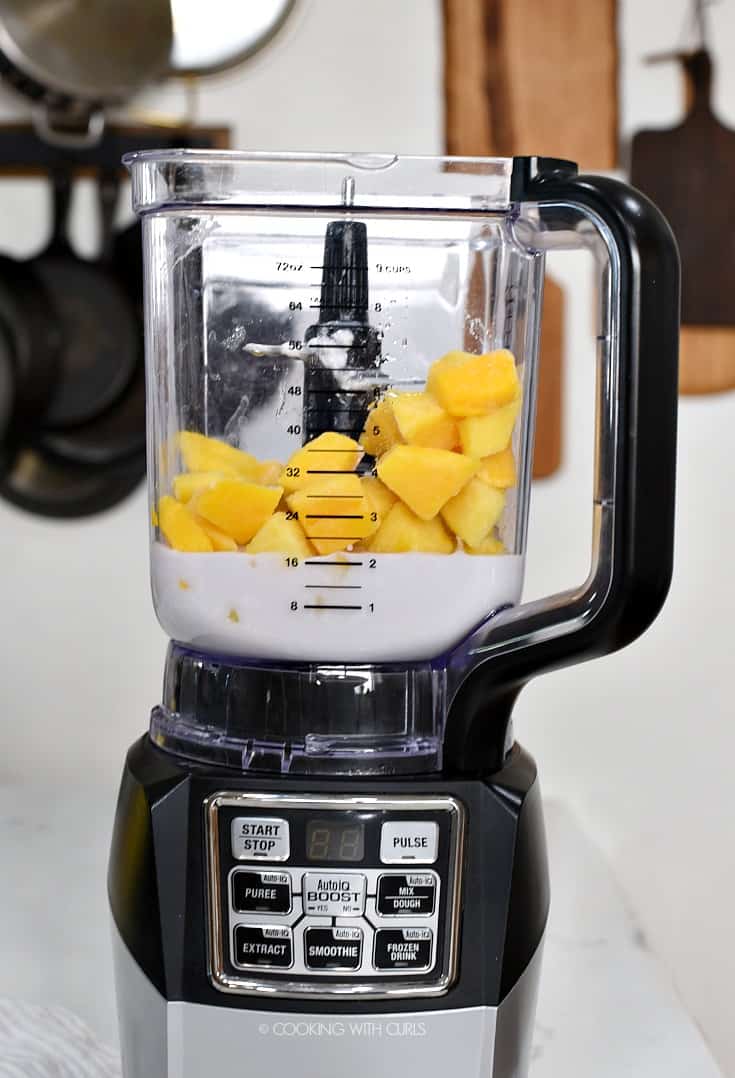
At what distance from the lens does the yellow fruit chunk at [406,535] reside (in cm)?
52

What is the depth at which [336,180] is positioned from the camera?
0.52 metres

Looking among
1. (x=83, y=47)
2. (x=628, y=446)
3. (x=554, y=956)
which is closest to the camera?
(x=628, y=446)

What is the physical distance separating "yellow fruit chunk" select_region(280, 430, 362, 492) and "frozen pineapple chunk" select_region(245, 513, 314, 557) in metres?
0.02

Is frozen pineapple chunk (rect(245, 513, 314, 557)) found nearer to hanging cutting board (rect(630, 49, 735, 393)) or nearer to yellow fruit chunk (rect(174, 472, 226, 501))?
yellow fruit chunk (rect(174, 472, 226, 501))

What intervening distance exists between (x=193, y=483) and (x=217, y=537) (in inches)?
1.1

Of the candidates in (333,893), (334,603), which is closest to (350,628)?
(334,603)

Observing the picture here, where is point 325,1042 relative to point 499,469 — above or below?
below

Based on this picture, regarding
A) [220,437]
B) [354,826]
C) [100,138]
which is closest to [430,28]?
[100,138]

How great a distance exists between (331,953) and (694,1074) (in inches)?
11.8

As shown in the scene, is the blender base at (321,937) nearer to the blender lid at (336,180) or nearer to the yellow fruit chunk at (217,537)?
the yellow fruit chunk at (217,537)

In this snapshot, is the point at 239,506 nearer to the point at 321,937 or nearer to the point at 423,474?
the point at 423,474

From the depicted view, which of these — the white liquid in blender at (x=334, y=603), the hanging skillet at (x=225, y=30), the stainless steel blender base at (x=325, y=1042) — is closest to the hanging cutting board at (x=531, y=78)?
the hanging skillet at (x=225, y=30)

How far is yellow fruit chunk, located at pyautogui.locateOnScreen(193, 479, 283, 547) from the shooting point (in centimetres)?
52

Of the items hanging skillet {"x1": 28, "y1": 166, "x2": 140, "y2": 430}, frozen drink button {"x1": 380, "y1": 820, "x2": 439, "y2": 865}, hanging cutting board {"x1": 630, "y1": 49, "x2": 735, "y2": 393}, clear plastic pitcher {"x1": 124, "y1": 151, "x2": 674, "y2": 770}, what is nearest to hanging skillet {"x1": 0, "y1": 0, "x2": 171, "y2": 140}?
hanging skillet {"x1": 28, "y1": 166, "x2": 140, "y2": 430}
